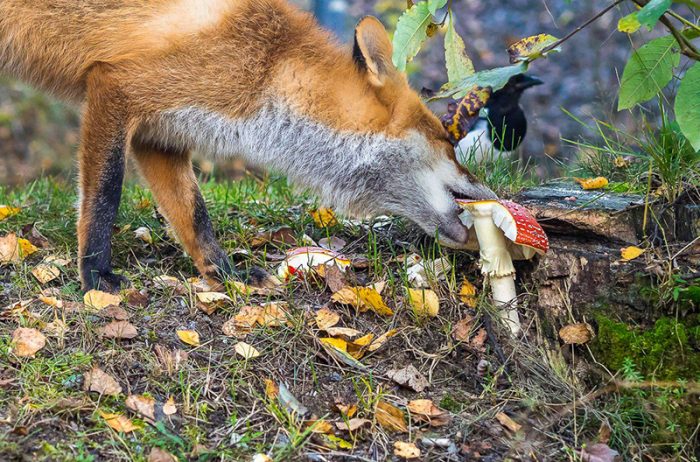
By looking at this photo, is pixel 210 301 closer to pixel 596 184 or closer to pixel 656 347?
pixel 656 347

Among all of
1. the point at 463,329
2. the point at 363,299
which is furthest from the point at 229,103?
the point at 463,329

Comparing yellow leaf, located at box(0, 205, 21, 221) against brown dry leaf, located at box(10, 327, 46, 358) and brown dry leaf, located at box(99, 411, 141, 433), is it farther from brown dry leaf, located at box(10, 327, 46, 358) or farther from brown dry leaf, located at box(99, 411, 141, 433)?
brown dry leaf, located at box(99, 411, 141, 433)

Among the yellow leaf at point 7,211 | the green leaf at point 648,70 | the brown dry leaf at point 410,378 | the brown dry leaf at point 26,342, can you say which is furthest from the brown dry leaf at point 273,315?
the yellow leaf at point 7,211

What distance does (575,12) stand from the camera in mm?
12336

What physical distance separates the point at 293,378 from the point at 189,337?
572 mm

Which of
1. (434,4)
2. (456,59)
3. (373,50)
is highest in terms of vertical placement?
(434,4)

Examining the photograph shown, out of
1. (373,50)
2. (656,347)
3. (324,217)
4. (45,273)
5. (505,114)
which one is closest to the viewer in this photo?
(656,347)

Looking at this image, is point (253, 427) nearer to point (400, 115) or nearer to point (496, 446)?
point (496, 446)

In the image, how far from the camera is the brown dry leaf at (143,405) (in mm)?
3160

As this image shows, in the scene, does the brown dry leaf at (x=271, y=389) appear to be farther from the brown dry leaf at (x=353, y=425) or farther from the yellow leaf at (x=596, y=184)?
the yellow leaf at (x=596, y=184)

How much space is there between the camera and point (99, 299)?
3.94m

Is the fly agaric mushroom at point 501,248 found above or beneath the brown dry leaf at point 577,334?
above

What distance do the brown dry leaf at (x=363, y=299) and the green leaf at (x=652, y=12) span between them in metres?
1.87

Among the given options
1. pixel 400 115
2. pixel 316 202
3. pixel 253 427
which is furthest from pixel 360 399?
pixel 316 202
